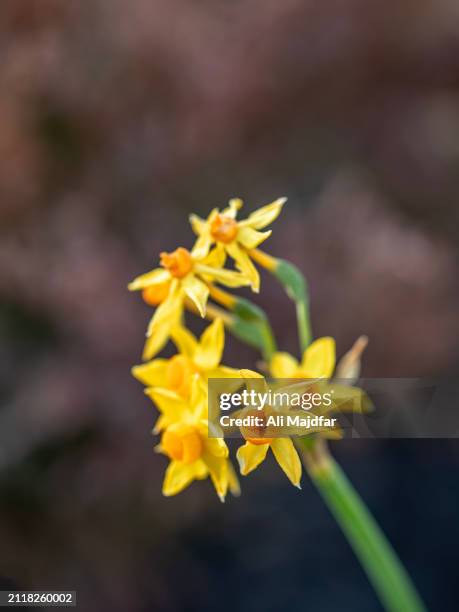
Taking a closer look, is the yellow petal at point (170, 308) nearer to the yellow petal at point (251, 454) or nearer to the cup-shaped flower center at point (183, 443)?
the cup-shaped flower center at point (183, 443)

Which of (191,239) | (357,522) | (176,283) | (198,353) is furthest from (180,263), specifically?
(191,239)

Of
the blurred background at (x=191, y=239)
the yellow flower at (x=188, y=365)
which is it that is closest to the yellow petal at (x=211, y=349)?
the yellow flower at (x=188, y=365)

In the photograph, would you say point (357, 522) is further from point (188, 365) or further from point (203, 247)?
point (203, 247)

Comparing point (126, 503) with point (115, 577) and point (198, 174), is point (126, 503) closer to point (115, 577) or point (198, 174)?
point (115, 577)

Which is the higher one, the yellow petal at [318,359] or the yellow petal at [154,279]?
the yellow petal at [154,279]

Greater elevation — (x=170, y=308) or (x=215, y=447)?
(x=170, y=308)
